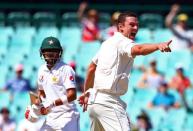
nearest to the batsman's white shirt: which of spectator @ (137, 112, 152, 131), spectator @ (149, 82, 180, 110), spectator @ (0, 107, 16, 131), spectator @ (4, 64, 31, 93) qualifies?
spectator @ (137, 112, 152, 131)

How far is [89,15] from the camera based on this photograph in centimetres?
1862

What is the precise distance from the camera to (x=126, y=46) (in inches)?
344

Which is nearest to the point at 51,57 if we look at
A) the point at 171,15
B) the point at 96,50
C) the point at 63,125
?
the point at 63,125

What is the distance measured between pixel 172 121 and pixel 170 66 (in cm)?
213

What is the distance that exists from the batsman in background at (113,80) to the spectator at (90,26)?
9211 mm

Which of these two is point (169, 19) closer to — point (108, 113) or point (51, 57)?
point (51, 57)

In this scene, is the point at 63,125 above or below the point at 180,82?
above

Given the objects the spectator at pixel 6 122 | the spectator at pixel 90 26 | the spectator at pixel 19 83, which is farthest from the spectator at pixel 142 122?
the spectator at pixel 90 26

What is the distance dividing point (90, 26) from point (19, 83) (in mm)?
2329

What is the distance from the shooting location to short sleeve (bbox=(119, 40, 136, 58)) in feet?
28.4

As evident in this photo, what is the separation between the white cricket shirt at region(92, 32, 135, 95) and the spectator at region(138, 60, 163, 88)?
6999 millimetres

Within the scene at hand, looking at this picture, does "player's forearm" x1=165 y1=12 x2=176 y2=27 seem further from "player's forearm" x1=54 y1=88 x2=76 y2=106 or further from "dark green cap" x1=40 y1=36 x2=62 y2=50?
"player's forearm" x1=54 y1=88 x2=76 y2=106

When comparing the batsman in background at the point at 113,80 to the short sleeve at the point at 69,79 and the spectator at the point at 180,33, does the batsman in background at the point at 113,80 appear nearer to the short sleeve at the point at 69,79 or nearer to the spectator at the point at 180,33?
the short sleeve at the point at 69,79

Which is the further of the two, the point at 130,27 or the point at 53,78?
the point at 53,78
